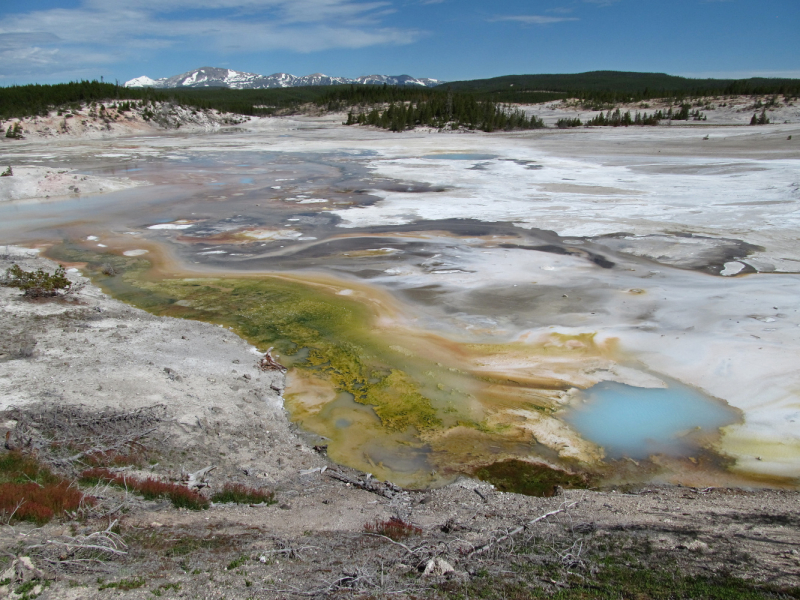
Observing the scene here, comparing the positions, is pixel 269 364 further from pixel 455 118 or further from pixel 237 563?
pixel 455 118

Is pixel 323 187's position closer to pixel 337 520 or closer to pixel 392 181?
pixel 392 181

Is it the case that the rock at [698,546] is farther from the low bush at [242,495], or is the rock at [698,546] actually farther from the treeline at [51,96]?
the treeline at [51,96]

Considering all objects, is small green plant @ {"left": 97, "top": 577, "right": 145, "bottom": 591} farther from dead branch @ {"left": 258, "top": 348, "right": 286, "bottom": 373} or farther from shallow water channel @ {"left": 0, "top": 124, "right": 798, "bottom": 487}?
dead branch @ {"left": 258, "top": 348, "right": 286, "bottom": 373}

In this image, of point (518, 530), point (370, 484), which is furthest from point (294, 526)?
point (518, 530)

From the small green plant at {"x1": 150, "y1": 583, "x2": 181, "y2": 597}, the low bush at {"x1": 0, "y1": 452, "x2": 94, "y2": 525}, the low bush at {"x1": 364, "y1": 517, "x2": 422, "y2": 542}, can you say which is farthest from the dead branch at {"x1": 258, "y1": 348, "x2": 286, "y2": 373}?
the small green plant at {"x1": 150, "y1": 583, "x2": 181, "y2": 597}

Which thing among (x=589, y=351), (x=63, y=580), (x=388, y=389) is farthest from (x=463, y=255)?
(x=63, y=580)
